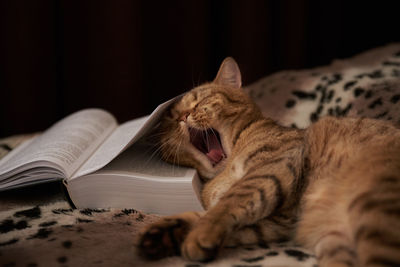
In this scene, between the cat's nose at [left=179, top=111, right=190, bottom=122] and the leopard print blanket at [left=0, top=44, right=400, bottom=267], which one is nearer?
the leopard print blanket at [left=0, top=44, right=400, bottom=267]

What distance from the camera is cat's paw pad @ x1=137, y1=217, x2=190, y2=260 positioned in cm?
81

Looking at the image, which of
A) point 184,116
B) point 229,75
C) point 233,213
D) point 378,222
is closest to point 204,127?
point 184,116

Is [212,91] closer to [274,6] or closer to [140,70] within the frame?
[140,70]

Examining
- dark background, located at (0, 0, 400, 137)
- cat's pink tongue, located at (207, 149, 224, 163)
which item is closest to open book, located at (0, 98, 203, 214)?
cat's pink tongue, located at (207, 149, 224, 163)

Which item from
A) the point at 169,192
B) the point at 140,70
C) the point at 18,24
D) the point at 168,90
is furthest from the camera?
the point at 168,90

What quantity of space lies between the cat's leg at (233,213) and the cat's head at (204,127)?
11.5 inches

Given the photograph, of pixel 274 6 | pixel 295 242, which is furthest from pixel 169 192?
pixel 274 6

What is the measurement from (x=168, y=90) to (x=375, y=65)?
1248 mm

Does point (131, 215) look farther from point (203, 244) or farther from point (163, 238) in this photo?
point (203, 244)

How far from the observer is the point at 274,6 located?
2.51 m

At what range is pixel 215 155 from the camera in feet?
4.27

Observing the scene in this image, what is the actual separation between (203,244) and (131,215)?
0.35m

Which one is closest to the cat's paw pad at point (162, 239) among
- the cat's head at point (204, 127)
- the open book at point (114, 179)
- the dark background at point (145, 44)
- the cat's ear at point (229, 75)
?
the open book at point (114, 179)

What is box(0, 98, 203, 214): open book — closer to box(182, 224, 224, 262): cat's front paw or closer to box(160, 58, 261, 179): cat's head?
box(160, 58, 261, 179): cat's head
